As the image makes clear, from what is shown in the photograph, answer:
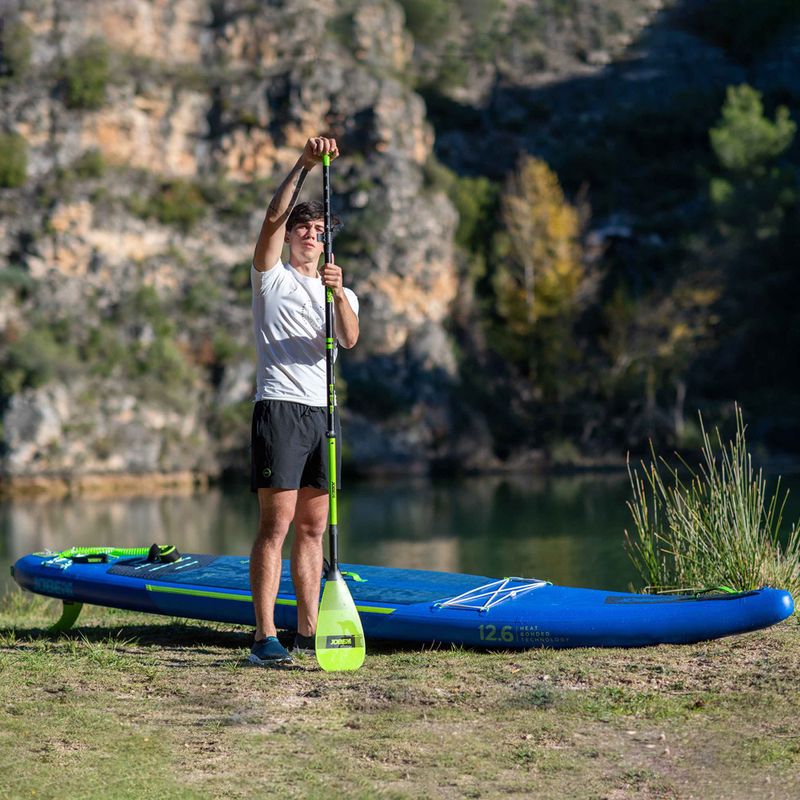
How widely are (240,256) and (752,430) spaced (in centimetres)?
1504

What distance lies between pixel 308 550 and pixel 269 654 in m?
0.46

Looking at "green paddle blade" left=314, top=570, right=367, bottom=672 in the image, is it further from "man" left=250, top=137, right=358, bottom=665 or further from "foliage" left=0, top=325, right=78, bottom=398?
"foliage" left=0, top=325, right=78, bottom=398

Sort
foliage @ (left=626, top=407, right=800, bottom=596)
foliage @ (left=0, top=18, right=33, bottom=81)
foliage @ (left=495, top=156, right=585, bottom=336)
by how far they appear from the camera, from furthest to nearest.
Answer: foliage @ (left=495, top=156, right=585, bottom=336) < foliage @ (left=0, top=18, right=33, bottom=81) < foliage @ (left=626, top=407, right=800, bottom=596)

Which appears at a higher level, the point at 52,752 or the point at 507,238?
the point at 507,238

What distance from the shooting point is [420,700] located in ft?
14.5

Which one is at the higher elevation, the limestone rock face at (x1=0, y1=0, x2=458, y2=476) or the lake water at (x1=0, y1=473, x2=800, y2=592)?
the limestone rock face at (x1=0, y1=0, x2=458, y2=476)

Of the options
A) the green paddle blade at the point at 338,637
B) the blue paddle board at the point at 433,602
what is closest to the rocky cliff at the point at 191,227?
the blue paddle board at the point at 433,602

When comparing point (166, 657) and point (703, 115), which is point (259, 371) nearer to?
point (166, 657)

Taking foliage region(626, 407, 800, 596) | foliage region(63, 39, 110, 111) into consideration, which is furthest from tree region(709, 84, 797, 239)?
foliage region(626, 407, 800, 596)

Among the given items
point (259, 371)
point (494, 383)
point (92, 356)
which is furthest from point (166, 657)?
point (494, 383)

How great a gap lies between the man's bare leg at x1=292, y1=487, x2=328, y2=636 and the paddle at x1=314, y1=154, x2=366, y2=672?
0.06 meters

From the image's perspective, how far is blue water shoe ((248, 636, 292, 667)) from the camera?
501 centimetres

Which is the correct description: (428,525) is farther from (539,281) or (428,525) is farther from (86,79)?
(86,79)

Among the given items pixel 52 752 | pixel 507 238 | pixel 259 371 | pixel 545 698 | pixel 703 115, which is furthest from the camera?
pixel 703 115
